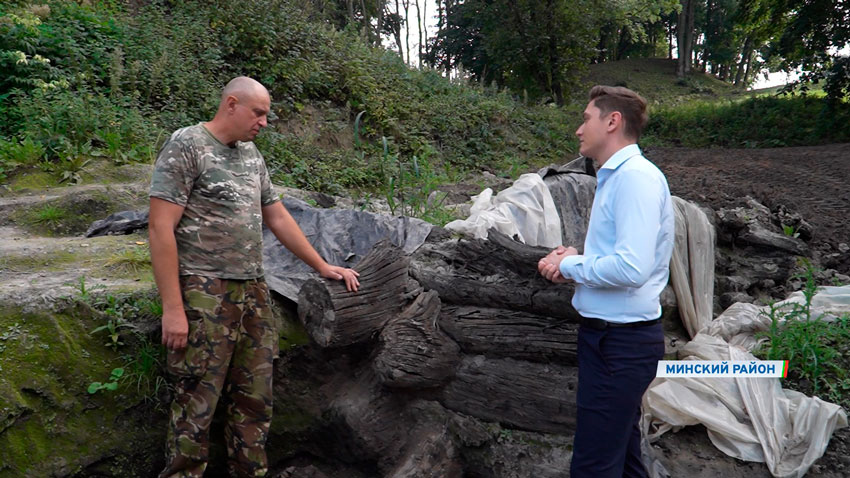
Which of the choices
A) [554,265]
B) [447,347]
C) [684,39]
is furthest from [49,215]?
[684,39]

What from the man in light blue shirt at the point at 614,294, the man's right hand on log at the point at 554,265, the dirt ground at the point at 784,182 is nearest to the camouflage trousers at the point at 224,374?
the man's right hand on log at the point at 554,265

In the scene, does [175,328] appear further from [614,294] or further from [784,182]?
[784,182]

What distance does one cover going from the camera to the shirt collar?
205 cm

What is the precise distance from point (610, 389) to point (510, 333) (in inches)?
44.1

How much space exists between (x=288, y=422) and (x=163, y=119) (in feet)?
17.5

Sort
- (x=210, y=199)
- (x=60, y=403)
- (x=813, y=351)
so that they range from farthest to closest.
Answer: (x=813, y=351), (x=60, y=403), (x=210, y=199)

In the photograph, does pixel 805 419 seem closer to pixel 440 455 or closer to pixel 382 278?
pixel 440 455

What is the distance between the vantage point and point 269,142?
8.25m

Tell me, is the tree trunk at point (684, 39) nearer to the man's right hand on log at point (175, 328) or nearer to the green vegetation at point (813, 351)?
the green vegetation at point (813, 351)

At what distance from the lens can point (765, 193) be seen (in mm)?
7277

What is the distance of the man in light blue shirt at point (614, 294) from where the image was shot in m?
2.01

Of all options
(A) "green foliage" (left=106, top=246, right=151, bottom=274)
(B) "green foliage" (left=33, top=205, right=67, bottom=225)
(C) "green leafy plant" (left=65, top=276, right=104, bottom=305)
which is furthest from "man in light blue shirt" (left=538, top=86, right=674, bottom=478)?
(B) "green foliage" (left=33, top=205, right=67, bottom=225)

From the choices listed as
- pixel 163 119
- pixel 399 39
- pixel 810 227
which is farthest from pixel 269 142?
pixel 399 39

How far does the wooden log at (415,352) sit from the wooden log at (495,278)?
22 cm
